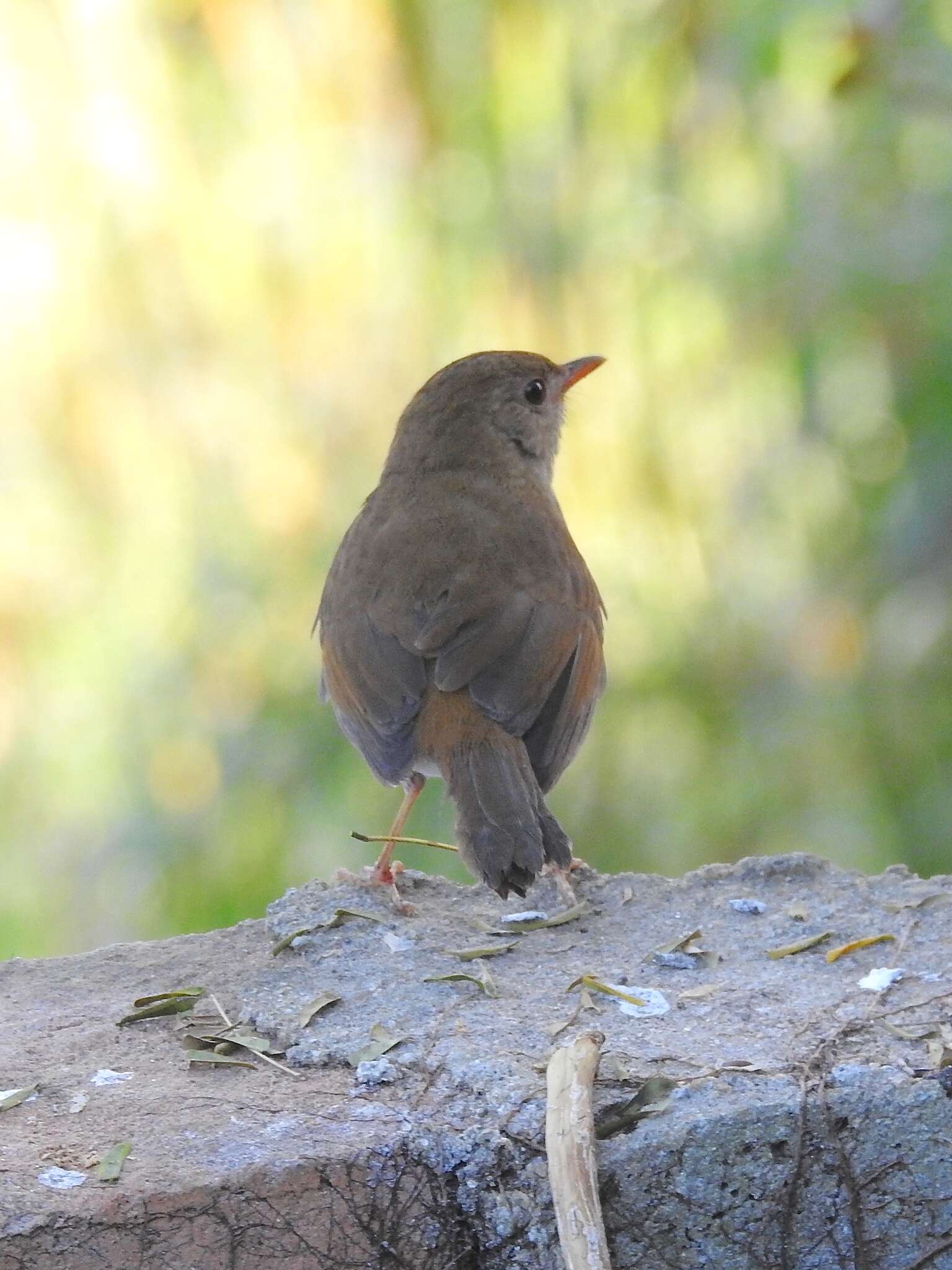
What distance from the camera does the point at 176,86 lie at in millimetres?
7074

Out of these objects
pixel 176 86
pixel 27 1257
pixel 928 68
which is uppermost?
pixel 176 86

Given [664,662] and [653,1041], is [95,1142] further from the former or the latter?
[664,662]

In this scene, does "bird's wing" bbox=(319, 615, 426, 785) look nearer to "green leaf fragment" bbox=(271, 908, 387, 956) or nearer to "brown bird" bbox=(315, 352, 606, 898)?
"brown bird" bbox=(315, 352, 606, 898)

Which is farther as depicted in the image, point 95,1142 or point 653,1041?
point 653,1041

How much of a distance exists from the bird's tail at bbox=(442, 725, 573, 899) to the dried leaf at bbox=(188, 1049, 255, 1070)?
0.70 meters

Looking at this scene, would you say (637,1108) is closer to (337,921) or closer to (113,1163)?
(113,1163)

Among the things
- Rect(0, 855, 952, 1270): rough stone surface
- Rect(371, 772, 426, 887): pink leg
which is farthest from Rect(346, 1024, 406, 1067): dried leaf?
Rect(371, 772, 426, 887): pink leg

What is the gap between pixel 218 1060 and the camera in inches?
121

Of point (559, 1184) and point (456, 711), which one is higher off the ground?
point (456, 711)

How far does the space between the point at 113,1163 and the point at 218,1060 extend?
465 millimetres

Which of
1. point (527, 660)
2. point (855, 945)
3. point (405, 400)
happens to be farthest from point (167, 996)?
point (405, 400)

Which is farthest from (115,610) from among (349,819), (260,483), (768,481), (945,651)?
(945,651)

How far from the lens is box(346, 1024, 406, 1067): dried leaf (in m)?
3.01

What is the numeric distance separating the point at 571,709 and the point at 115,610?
3.29 metres
